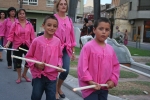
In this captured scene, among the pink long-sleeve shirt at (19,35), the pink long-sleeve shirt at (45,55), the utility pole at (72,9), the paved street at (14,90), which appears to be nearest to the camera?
the pink long-sleeve shirt at (45,55)

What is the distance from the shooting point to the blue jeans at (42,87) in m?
4.37

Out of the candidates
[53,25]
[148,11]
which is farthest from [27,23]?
[148,11]

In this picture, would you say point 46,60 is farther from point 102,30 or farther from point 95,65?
point 102,30

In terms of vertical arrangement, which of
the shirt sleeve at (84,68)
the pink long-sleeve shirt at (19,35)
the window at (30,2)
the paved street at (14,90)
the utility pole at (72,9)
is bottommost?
the paved street at (14,90)

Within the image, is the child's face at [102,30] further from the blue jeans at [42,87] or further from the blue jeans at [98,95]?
the blue jeans at [42,87]

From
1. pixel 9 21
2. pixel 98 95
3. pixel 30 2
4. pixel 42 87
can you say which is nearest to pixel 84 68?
pixel 98 95

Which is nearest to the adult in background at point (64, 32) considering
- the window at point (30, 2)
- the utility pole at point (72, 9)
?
the utility pole at point (72, 9)

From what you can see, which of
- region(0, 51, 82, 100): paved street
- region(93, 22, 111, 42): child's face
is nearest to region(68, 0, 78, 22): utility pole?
region(0, 51, 82, 100): paved street

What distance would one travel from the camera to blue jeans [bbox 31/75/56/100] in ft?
14.3

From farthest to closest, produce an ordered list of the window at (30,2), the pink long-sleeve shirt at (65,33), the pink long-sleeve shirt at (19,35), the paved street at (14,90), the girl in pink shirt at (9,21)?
the window at (30,2), the girl in pink shirt at (9,21), the pink long-sleeve shirt at (19,35), the paved street at (14,90), the pink long-sleeve shirt at (65,33)

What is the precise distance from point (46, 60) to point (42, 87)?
430mm

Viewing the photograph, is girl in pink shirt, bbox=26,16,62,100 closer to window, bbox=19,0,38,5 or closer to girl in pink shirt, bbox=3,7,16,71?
girl in pink shirt, bbox=3,7,16,71

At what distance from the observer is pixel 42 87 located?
4422 mm

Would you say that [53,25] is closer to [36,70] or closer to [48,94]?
[36,70]
